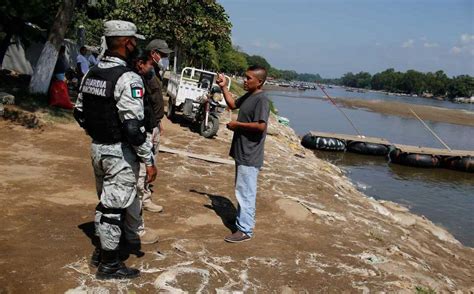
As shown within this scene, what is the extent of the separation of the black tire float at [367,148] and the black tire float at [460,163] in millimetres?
2711

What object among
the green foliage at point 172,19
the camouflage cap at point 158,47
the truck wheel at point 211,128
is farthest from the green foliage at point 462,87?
the camouflage cap at point 158,47

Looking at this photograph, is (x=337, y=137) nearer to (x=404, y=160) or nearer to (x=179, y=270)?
(x=404, y=160)

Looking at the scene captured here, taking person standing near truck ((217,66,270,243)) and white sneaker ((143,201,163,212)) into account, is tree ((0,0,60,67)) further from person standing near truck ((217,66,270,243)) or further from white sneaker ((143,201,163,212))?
person standing near truck ((217,66,270,243))

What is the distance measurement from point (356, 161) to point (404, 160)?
2172 millimetres

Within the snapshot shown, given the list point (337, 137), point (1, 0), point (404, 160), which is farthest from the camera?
point (337, 137)

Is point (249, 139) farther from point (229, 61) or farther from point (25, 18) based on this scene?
point (229, 61)

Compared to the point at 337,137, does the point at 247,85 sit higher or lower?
higher

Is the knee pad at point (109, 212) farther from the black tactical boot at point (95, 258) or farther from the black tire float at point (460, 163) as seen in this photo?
the black tire float at point (460, 163)

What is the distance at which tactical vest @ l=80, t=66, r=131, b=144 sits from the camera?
334 cm

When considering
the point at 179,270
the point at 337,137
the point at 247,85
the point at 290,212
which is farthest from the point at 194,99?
the point at 337,137

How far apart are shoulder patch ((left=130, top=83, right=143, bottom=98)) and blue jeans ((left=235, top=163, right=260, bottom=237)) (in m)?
1.74

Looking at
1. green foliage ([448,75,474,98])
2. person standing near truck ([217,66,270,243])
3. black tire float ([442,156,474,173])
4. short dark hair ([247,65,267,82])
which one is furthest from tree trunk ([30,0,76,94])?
green foliage ([448,75,474,98])

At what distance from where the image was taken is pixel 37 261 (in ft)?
12.4

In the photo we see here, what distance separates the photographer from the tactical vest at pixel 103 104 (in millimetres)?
3340
